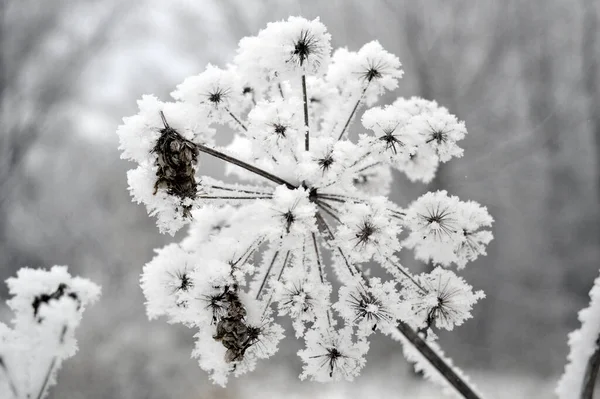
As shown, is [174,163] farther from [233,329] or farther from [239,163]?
[233,329]

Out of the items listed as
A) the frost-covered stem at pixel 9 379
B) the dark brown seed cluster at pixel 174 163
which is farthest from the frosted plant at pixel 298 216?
the frost-covered stem at pixel 9 379

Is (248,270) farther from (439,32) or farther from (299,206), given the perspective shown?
(439,32)

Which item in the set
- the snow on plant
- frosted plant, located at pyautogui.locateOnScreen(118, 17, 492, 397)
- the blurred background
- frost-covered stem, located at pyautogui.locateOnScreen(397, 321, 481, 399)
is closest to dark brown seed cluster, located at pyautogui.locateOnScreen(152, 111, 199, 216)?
frosted plant, located at pyautogui.locateOnScreen(118, 17, 492, 397)

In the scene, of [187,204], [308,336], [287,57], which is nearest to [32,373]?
[187,204]

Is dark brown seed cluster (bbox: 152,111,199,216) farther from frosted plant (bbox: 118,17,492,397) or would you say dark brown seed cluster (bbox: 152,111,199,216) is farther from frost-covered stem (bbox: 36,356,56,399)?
frost-covered stem (bbox: 36,356,56,399)

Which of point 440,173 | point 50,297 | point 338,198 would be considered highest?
point 440,173

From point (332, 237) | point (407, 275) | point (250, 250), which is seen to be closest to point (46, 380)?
point (250, 250)

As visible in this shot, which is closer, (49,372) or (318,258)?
(49,372)
